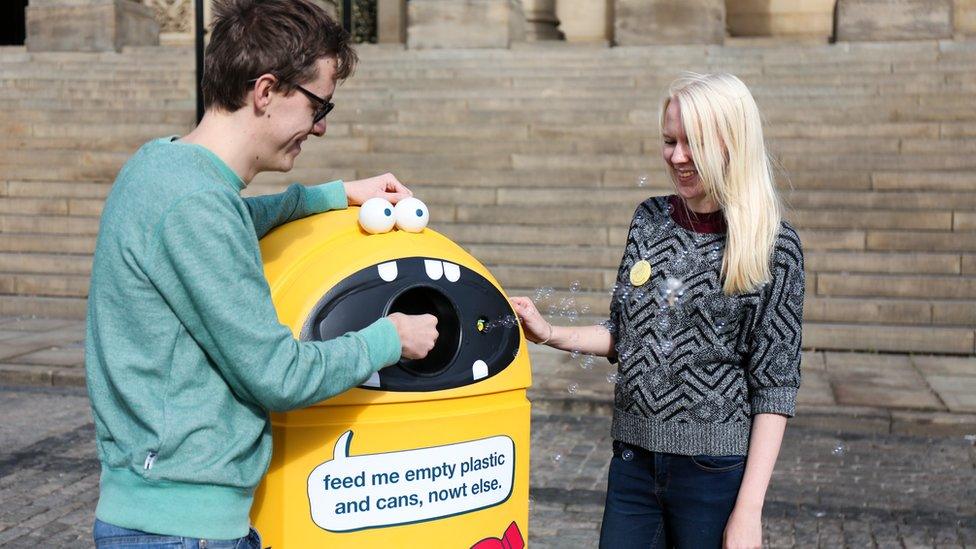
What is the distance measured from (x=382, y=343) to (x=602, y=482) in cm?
358

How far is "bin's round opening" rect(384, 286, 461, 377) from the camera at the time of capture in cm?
245

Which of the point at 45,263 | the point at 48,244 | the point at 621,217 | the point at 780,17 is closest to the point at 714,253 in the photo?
the point at 621,217

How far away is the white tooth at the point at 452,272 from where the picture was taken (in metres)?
2.46

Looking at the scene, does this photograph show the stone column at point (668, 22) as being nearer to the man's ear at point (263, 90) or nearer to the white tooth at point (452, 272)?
the white tooth at point (452, 272)

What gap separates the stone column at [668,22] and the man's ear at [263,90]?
1334cm

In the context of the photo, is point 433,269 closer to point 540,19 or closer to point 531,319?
point 531,319

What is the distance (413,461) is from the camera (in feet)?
7.80

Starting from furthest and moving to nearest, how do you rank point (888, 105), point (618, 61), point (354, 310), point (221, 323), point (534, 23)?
1. point (534, 23)
2. point (618, 61)
3. point (888, 105)
4. point (354, 310)
5. point (221, 323)

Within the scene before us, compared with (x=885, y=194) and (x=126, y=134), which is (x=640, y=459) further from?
(x=126, y=134)

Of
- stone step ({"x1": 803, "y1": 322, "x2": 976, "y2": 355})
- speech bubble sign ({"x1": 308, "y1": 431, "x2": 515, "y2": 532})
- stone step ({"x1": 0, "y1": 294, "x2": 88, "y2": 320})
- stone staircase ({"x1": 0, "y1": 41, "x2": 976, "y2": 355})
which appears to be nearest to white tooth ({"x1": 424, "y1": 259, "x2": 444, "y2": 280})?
speech bubble sign ({"x1": 308, "y1": 431, "x2": 515, "y2": 532})

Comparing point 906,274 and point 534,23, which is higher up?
point 534,23

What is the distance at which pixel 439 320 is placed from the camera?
250 centimetres

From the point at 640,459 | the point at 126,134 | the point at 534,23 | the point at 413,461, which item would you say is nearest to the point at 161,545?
the point at 413,461

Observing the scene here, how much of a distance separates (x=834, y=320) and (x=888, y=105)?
3.89 m
